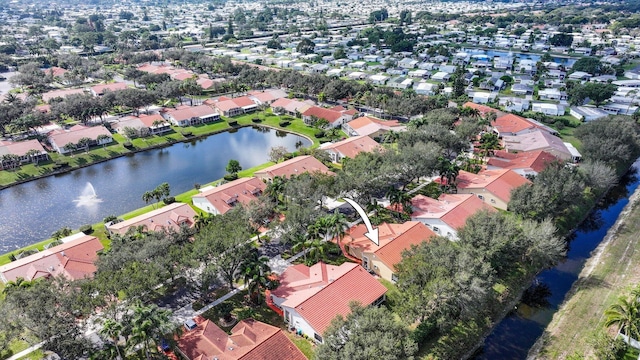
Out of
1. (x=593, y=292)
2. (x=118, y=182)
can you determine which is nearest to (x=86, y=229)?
(x=118, y=182)

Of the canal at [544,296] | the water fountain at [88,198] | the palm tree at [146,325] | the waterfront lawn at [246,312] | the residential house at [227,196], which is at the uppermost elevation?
the palm tree at [146,325]

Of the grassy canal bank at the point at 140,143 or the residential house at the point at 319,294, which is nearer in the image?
the residential house at the point at 319,294

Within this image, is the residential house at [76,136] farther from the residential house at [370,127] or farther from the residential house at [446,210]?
the residential house at [446,210]

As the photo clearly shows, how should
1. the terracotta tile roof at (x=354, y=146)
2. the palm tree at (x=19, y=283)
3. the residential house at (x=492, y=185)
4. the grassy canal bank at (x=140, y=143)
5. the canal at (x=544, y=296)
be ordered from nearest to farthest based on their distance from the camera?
the canal at (x=544, y=296)
the palm tree at (x=19, y=283)
the residential house at (x=492, y=185)
the grassy canal bank at (x=140, y=143)
the terracotta tile roof at (x=354, y=146)

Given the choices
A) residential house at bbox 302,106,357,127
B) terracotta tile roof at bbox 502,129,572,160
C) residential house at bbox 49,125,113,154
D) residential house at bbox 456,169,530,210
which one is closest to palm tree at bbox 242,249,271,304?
residential house at bbox 456,169,530,210

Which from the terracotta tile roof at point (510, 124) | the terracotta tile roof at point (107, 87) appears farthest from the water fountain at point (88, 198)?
the terracotta tile roof at point (510, 124)

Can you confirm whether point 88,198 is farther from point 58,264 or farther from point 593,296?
point 593,296
